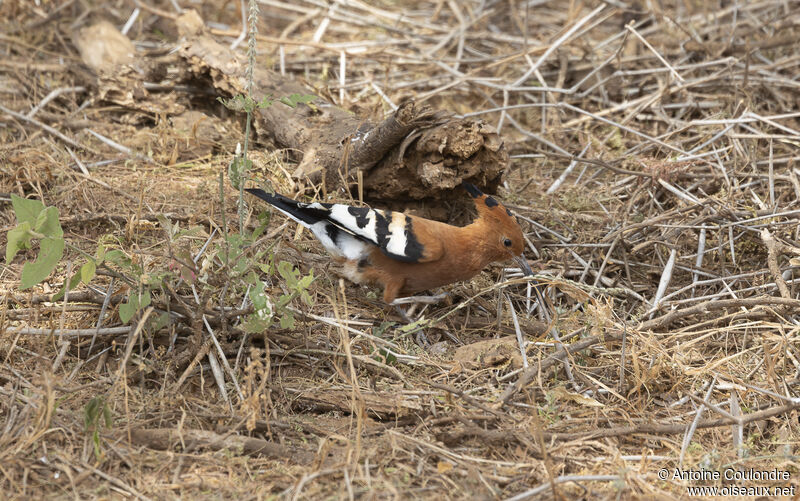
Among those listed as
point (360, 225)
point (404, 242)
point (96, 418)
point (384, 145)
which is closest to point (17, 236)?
point (96, 418)

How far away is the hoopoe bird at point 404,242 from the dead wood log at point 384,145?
267mm

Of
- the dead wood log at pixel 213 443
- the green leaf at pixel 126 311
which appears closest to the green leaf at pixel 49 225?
the green leaf at pixel 126 311

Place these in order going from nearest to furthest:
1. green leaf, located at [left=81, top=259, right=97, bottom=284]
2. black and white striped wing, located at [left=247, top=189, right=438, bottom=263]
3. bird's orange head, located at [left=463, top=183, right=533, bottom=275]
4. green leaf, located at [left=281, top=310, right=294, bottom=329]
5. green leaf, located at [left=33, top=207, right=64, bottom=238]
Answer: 1. green leaf, located at [left=33, top=207, right=64, bottom=238]
2. green leaf, located at [left=81, top=259, right=97, bottom=284]
3. green leaf, located at [left=281, top=310, right=294, bottom=329]
4. black and white striped wing, located at [left=247, top=189, right=438, bottom=263]
5. bird's orange head, located at [left=463, top=183, right=533, bottom=275]

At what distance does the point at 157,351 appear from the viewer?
3.61m

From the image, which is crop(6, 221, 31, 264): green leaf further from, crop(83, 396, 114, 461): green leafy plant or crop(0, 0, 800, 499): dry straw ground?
crop(83, 396, 114, 461): green leafy plant

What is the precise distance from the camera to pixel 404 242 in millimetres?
4289

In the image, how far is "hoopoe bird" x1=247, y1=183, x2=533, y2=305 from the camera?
4.29 m

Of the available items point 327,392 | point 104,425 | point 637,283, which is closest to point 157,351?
point 104,425

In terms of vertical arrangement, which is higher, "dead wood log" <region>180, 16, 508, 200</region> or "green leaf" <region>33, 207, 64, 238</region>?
"green leaf" <region>33, 207, 64, 238</region>

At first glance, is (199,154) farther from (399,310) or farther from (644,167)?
(644,167)

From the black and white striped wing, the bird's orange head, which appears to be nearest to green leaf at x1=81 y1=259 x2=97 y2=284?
the black and white striped wing

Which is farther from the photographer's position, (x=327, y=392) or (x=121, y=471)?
(x=327, y=392)

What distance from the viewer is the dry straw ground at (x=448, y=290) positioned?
3.04 m

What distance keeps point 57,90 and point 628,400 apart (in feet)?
16.8
